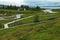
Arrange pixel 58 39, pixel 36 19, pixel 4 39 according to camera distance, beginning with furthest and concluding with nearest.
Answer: pixel 36 19
pixel 4 39
pixel 58 39

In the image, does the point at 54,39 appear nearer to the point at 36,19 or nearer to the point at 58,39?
the point at 58,39

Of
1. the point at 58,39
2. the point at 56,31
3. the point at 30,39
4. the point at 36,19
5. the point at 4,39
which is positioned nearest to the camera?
the point at 58,39

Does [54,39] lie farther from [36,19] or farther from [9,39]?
[36,19]

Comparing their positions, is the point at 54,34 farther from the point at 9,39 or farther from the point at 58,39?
the point at 9,39

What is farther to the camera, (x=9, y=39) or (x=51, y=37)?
(x=9, y=39)

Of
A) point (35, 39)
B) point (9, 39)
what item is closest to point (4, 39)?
point (9, 39)

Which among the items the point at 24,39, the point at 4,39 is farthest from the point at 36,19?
the point at 24,39

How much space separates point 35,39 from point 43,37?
1827 millimetres

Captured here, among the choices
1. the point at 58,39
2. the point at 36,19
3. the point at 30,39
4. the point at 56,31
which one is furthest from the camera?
the point at 36,19

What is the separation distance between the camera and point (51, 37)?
39.3m

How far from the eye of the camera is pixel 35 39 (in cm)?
3931

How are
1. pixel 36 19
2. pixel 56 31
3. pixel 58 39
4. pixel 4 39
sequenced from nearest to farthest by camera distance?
1. pixel 58 39
2. pixel 56 31
3. pixel 4 39
4. pixel 36 19

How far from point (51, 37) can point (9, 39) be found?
40.3 ft

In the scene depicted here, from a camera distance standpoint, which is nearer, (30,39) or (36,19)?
(30,39)
